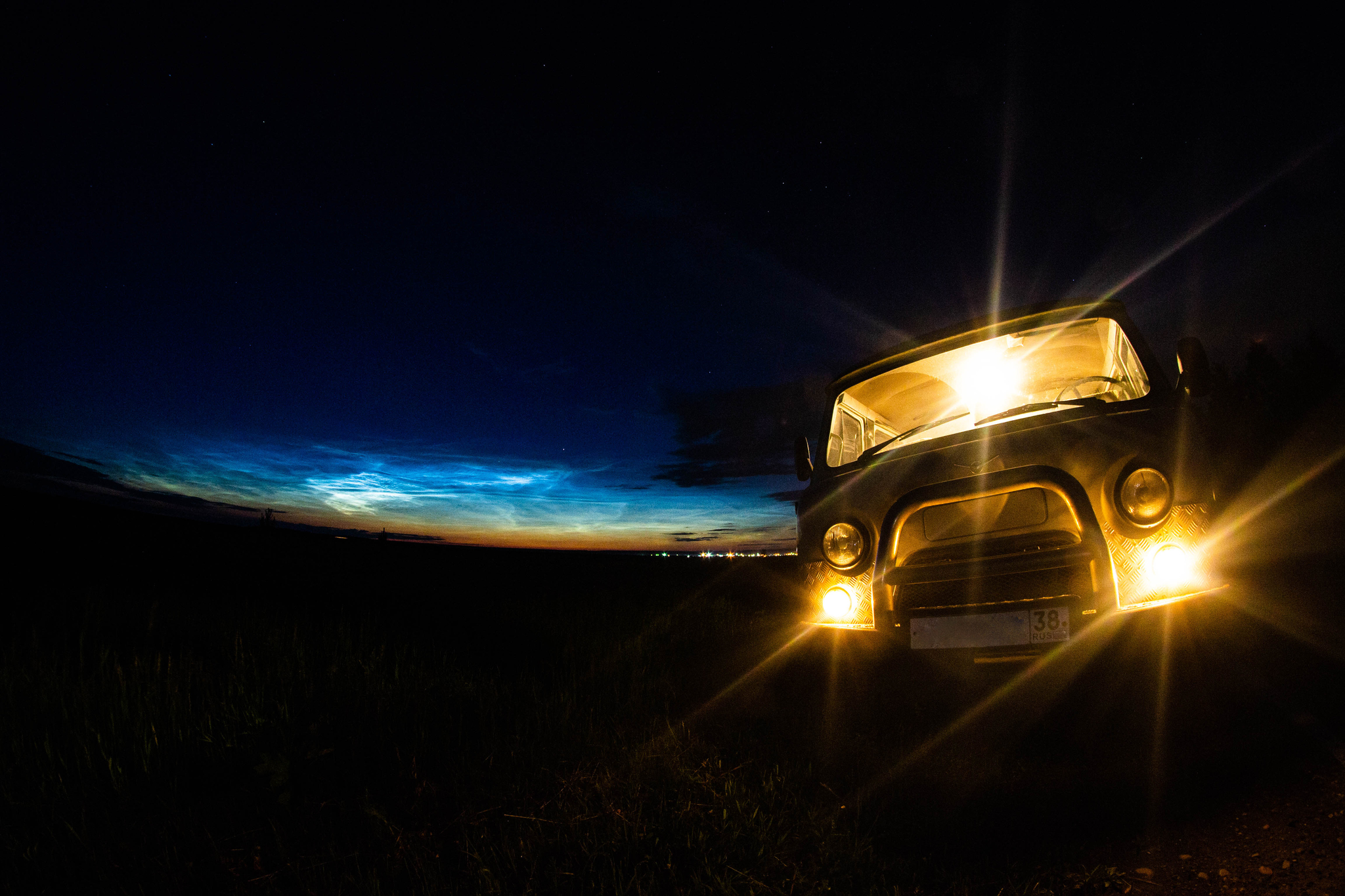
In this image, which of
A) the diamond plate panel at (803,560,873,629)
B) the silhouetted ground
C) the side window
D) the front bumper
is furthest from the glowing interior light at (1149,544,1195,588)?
the side window

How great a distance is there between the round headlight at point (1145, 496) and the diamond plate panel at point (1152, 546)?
5 cm

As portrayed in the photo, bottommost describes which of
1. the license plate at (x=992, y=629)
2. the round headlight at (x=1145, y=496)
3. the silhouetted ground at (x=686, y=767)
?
the silhouetted ground at (x=686, y=767)

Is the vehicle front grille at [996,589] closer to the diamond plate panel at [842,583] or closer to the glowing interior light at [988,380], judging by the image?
the diamond plate panel at [842,583]

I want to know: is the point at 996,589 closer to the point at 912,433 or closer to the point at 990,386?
the point at 912,433

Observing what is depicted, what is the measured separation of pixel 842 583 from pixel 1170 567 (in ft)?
4.43

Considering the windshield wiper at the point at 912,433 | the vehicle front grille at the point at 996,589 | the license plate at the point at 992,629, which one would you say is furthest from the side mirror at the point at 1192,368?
the license plate at the point at 992,629

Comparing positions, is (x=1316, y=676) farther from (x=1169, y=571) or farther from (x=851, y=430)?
(x=851, y=430)

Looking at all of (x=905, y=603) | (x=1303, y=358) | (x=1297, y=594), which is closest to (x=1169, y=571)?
(x=905, y=603)

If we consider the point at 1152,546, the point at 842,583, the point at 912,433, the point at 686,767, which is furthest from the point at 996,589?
the point at 686,767

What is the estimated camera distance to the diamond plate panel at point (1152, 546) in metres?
2.41

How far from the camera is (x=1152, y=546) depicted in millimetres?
2424

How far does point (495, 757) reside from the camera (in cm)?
273

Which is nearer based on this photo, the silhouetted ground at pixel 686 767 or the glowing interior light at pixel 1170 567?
the silhouetted ground at pixel 686 767

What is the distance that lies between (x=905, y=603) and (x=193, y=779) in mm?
3239
